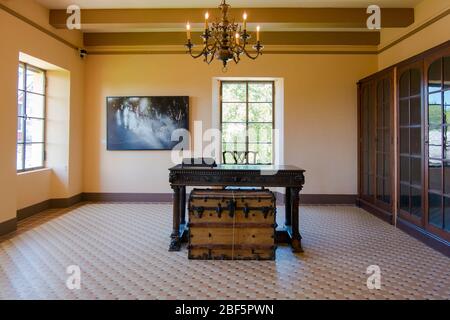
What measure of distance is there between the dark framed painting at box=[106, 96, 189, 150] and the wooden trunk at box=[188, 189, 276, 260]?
3136 millimetres

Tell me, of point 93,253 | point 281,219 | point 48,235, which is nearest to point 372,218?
point 281,219

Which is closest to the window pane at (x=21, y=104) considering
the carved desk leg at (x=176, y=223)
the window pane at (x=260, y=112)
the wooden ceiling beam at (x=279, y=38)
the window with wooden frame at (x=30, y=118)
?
the window with wooden frame at (x=30, y=118)

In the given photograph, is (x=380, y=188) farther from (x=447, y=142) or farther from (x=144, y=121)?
(x=144, y=121)

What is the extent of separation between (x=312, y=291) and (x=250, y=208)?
98 cm

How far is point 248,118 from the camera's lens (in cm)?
645

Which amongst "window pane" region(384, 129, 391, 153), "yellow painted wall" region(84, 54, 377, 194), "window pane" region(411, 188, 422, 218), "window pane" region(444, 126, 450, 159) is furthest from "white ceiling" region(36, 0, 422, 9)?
"window pane" region(411, 188, 422, 218)

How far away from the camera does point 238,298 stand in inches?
97.9

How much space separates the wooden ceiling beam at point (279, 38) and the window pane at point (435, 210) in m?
3.51

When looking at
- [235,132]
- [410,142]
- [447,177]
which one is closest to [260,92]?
[235,132]

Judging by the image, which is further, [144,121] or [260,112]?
[260,112]

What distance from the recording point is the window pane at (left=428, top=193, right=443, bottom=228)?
3.62 m

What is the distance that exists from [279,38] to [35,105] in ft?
15.0
